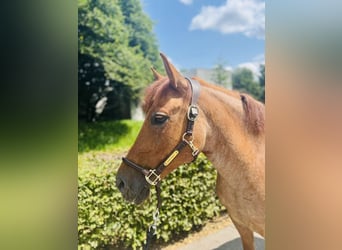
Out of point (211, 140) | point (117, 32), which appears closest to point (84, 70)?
point (117, 32)

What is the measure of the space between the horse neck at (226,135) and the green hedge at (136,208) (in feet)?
2.55

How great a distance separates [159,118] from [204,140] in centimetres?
20

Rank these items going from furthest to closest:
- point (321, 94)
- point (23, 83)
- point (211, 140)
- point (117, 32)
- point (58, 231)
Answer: point (117, 32), point (211, 140), point (58, 231), point (23, 83), point (321, 94)

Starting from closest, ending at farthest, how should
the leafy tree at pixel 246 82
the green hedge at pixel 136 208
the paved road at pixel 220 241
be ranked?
the green hedge at pixel 136 208
the paved road at pixel 220 241
the leafy tree at pixel 246 82

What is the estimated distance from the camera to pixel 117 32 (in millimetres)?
4637

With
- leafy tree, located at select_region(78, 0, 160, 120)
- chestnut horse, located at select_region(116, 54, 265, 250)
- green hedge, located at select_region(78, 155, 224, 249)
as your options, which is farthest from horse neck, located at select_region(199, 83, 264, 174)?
leafy tree, located at select_region(78, 0, 160, 120)

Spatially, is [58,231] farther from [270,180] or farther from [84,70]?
[84,70]

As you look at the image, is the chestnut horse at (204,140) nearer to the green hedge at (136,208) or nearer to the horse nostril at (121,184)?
the horse nostril at (121,184)

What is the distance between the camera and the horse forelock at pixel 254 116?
3.72ft

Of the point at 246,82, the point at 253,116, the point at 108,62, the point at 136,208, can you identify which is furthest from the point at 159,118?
the point at 108,62

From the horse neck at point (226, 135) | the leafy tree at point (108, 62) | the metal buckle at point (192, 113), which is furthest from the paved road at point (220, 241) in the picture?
the leafy tree at point (108, 62)

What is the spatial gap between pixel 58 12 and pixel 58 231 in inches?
26.9

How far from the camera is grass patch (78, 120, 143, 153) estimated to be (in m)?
4.01

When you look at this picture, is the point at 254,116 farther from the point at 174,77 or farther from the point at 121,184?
the point at 121,184
